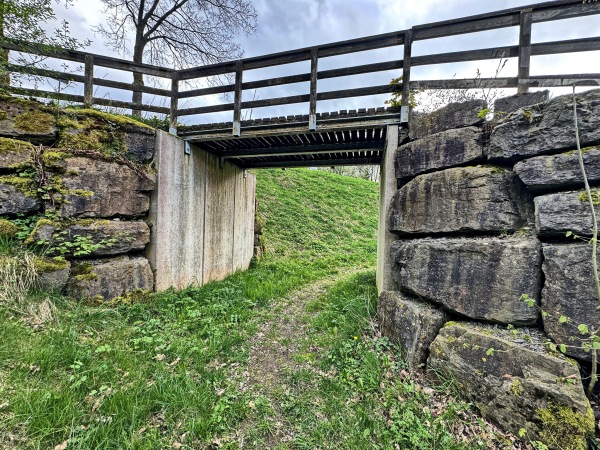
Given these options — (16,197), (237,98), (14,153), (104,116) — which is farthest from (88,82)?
(237,98)

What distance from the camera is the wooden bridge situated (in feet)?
12.2

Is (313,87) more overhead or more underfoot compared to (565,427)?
more overhead

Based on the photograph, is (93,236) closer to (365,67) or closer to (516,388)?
(365,67)

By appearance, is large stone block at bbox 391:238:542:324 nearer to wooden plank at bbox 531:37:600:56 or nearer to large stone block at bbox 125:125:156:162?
wooden plank at bbox 531:37:600:56

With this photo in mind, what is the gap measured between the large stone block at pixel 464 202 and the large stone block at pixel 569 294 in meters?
0.63

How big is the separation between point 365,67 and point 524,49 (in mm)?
2360

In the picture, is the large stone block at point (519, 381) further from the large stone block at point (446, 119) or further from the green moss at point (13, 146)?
the green moss at point (13, 146)

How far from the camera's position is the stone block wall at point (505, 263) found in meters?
2.55

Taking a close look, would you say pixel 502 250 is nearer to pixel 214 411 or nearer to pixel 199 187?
pixel 214 411

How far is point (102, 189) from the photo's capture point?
4875 mm

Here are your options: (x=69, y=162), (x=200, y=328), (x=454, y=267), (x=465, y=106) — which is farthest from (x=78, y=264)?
(x=465, y=106)

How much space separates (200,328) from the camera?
4598mm

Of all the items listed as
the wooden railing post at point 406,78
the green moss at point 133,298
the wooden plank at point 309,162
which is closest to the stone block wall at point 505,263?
the wooden railing post at point 406,78

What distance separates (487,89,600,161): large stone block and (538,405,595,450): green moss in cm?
273
